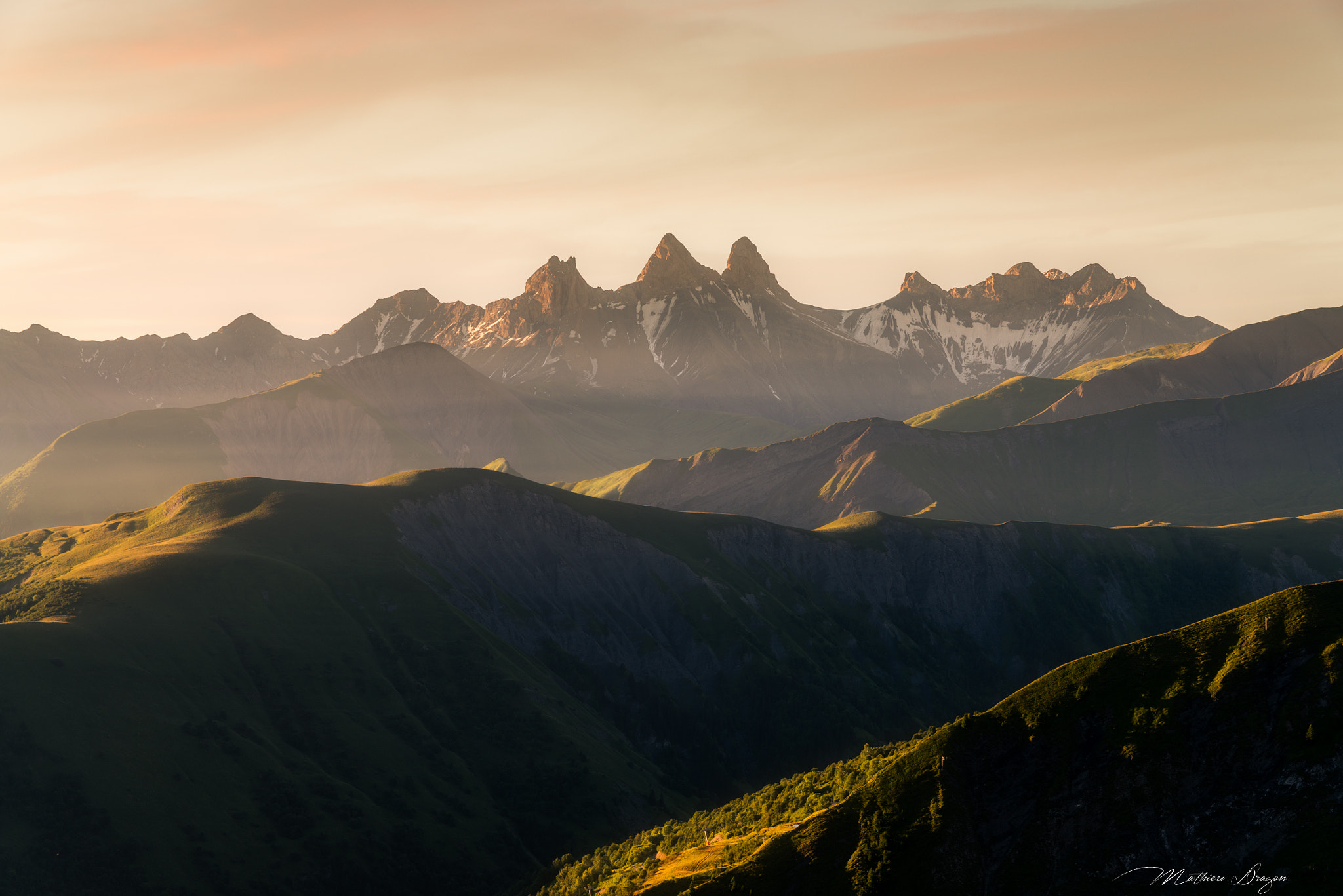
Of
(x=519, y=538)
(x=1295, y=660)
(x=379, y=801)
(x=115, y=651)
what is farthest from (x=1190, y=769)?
(x=519, y=538)

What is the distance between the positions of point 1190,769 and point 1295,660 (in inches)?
339

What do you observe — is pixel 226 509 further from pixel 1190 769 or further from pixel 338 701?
pixel 1190 769

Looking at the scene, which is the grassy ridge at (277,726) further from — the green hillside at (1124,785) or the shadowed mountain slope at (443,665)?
the green hillside at (1124,785)

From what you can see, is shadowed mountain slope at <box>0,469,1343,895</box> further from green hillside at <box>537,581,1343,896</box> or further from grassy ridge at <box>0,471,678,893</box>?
green hillside at <box>537,581,1343,896</box>

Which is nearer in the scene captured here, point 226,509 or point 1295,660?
point 1295,660

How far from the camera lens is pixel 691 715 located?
154m
